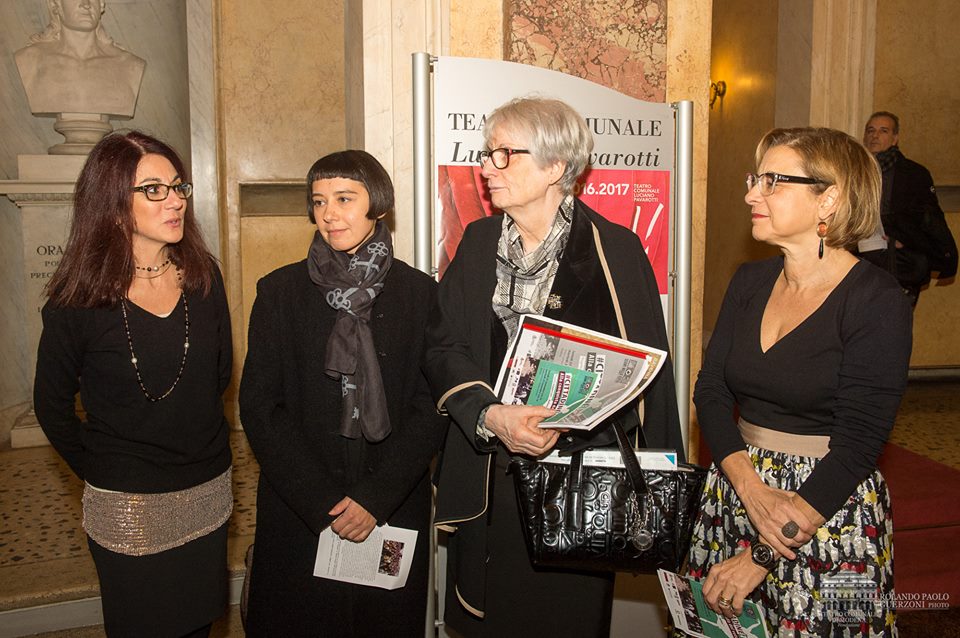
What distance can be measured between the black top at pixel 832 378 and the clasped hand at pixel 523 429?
48 centimetres

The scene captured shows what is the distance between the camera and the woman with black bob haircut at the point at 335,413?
2172mm

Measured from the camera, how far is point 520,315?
2176mm

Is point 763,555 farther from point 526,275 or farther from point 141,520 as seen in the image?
point 141,520

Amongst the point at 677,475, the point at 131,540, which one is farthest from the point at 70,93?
the point at 677,475

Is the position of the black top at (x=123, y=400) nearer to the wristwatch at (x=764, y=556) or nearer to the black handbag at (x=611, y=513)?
the black handbag at (x=611, y=513)

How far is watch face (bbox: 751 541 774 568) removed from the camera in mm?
1853

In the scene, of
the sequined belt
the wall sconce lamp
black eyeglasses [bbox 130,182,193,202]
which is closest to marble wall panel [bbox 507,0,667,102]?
black eyeglasses [bbox 130,182,193,202]

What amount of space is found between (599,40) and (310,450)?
1.83 meters

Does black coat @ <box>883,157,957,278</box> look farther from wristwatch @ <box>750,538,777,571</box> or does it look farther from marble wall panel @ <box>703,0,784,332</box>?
wristwatch @ <box>750,538,777,571</box>

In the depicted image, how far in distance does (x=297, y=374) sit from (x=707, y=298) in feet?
24.7

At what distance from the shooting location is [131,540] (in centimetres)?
200

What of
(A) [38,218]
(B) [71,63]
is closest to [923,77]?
(B) [71,63]

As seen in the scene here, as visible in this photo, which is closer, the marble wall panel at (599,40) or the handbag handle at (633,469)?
the handbag handle at (633,469)

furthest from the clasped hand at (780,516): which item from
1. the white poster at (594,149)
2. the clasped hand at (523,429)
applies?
the white poster at (594,149)
